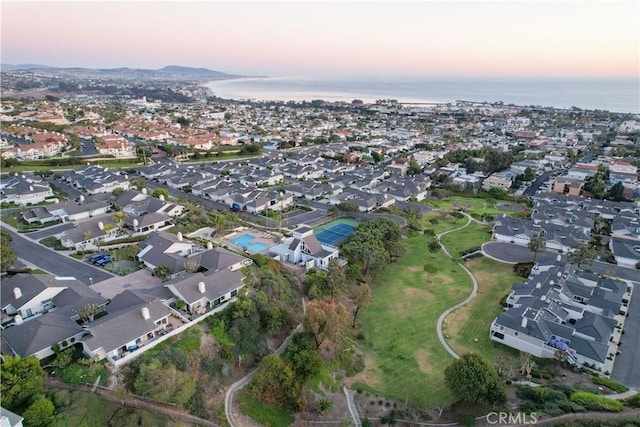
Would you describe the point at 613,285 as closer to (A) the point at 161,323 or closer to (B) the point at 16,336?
(A) the point at 161,323

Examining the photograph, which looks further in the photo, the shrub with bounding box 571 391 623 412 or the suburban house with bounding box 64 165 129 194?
the suburban house with bounding box 64 165 129 194

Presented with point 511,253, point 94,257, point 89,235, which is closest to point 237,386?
point 94,257

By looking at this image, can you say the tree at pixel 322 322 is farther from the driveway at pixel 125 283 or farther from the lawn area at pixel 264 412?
the driveway at pixel 125 283

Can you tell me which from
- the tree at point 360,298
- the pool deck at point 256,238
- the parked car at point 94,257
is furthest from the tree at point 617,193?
the parked car at point 94,257

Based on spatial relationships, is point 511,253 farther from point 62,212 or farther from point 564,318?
point 62,212

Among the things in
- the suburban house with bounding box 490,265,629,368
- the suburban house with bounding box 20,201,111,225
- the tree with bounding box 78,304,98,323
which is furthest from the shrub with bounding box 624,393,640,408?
the suburban house with bounding box 20,201,111,225

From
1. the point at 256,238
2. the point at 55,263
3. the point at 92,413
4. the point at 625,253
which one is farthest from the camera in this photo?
the point at 256,238

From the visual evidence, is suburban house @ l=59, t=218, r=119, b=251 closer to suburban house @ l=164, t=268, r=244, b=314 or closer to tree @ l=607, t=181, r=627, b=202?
suburban house @ l=164, t=268, r=244, b=314
